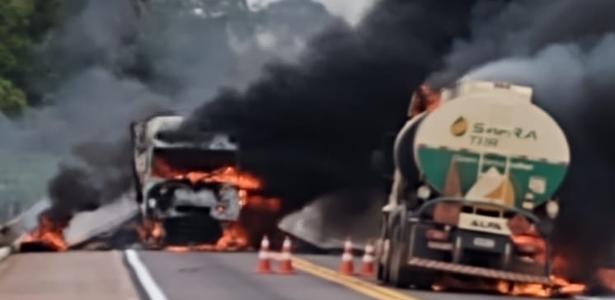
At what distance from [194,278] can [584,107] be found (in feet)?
24.7

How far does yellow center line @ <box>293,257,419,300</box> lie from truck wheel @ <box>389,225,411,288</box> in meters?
0.31

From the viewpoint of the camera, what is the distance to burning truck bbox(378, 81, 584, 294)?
27.8 meters

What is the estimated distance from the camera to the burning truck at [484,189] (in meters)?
27.8

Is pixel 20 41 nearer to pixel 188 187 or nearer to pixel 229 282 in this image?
pixel 188 187

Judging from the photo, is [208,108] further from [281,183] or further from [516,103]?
[516,103]

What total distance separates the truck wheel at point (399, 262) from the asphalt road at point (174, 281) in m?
0.42

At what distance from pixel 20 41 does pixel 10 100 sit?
4222 mm

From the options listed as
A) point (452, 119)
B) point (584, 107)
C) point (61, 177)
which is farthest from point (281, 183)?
point (452, 119)

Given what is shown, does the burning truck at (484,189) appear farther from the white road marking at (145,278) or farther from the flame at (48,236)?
the flame at (48,236)

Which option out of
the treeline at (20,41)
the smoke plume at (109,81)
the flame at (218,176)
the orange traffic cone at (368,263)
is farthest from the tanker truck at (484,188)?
the treeline at (20,41)

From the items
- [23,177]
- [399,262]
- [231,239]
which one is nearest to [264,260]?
[399,262]

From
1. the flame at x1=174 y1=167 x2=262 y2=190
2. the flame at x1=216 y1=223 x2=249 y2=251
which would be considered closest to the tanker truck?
the flame at x1=174 y1=167 x2=262 y2=190

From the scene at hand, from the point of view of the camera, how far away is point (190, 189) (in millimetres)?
43938

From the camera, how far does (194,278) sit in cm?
3019
